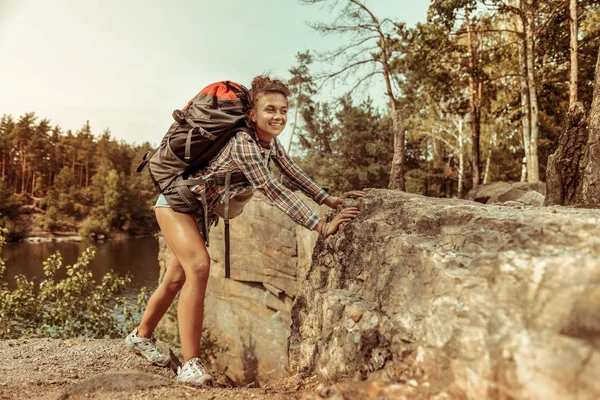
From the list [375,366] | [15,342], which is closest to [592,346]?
[375,366]

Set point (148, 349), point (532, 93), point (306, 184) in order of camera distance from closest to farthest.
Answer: point (306, 184), point (148, 349), point (532, 93)

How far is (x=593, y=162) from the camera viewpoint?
178 inches

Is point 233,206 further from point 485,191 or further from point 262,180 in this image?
point 485,191

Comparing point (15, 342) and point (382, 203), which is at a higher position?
point (382, 203)

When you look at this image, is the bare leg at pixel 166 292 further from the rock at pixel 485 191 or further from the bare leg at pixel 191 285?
the rock at pixel 485 191

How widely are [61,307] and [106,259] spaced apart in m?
29.4

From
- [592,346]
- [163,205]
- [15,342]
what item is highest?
[163,205]

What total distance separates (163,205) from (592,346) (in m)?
2.93

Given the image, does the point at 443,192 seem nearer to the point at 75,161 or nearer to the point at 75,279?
the point at 75,279

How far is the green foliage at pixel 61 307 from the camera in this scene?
8770mm

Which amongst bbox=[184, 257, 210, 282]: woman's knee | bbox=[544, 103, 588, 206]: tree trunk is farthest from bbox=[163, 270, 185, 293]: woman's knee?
bbox=[544, 103, 588, 206]: tree trunk

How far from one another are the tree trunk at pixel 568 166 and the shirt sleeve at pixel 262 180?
337 cm

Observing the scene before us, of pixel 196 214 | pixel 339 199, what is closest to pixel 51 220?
pixel 196 214

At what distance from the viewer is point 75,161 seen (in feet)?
210
